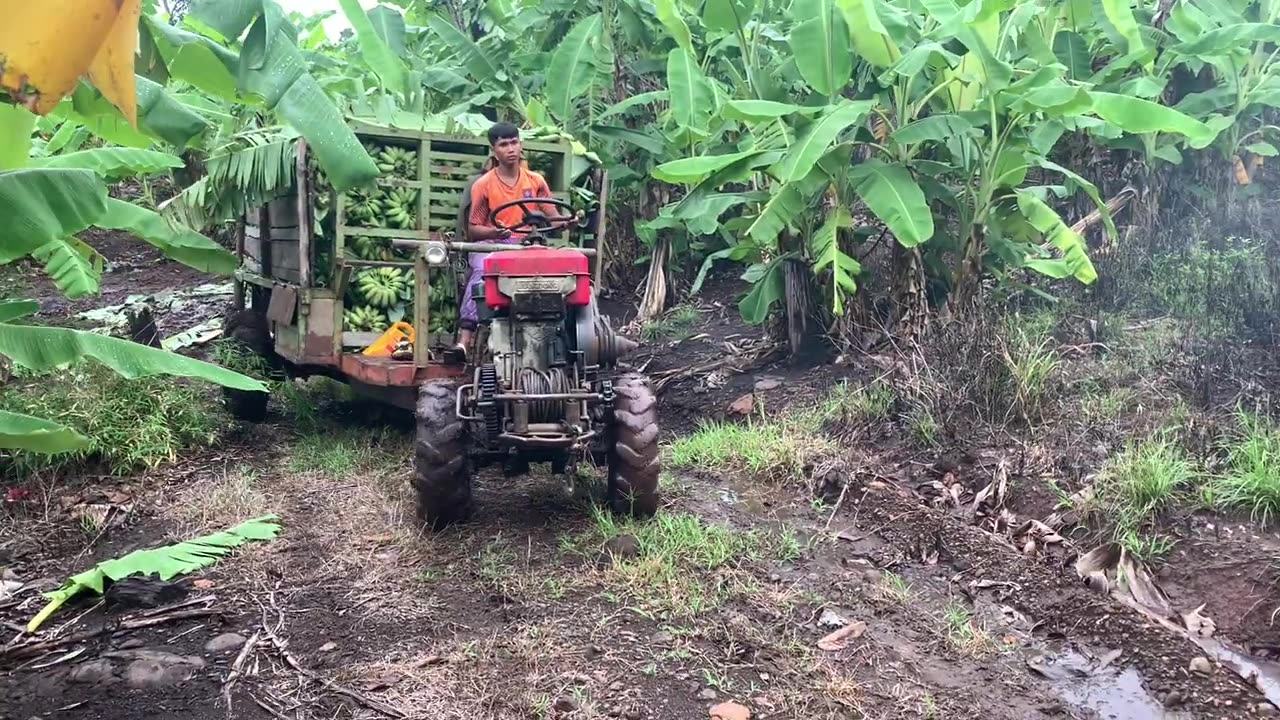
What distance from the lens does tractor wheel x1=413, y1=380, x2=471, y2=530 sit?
15.5 ft

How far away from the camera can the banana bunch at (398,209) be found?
6.51 metres

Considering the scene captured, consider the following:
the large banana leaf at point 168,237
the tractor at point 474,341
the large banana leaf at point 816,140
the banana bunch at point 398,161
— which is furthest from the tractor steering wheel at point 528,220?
the large banana leaf at point 168,237

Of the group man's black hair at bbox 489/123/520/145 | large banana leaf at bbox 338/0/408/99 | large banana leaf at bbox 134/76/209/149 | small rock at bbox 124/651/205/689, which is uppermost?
large banana leaf at bbox 338/0/408/99

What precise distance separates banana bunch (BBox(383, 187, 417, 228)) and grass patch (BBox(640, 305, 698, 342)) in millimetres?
3939

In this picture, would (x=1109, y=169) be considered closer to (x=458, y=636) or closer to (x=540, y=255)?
(x=540, y=255)

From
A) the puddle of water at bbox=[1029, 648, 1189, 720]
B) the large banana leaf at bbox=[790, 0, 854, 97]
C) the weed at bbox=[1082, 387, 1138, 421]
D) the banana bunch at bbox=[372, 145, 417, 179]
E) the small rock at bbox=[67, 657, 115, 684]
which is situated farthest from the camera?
the large banana leaf at bbox=[790, 0, 854, 97]

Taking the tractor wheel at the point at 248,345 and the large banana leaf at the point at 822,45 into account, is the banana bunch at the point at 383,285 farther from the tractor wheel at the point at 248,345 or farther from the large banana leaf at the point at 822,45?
the large banana leaf at the point at 822,45

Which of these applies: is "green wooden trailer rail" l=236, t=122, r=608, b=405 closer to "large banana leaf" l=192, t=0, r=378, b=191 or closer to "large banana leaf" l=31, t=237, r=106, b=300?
"large banana leaf" l=31, t=237, r=106, b=300

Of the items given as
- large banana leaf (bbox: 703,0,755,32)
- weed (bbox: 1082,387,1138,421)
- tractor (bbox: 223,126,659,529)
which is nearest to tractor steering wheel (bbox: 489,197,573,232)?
tractor (bbox: 223,126,659,529)

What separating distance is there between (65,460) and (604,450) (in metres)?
3.27

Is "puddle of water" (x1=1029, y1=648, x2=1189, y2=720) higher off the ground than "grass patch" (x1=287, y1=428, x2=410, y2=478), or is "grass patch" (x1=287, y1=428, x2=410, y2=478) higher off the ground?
"puddle of water" (x1=1029, y1=648, x2=1189, y2=720)

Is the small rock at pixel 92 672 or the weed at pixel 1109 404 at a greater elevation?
the weed at pixel 1109 404

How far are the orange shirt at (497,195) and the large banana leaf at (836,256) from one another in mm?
2162

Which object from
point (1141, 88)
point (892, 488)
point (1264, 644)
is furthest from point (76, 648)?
point (1141, 88)
